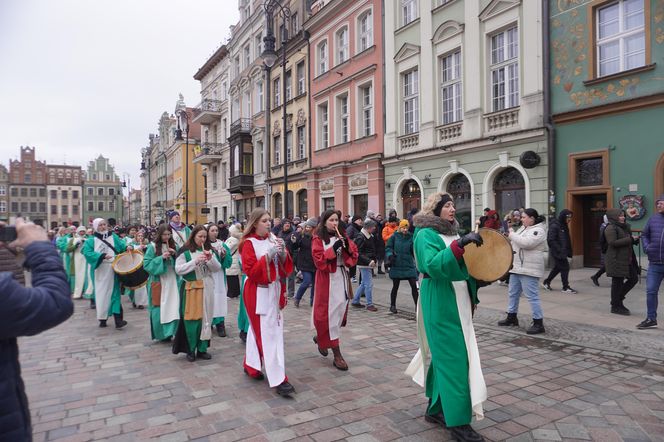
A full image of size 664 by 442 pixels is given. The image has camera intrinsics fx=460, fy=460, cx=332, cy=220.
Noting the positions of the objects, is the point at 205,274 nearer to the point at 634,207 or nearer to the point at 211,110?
the point at 634,207

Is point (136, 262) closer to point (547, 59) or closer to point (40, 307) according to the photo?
point (40, 307)

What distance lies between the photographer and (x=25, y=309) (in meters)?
1.83

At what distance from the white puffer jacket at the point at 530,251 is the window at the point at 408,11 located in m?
13.6

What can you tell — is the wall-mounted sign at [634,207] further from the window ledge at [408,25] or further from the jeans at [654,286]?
the window ledge at [408,25]

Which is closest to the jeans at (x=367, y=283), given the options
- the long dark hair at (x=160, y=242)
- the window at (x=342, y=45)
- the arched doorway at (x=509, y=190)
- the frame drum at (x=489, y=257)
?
the long dark hair at (x=160, y=242)

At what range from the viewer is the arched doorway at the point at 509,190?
14047 mm

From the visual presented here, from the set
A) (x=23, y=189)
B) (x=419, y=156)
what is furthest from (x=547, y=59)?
(x=23, y=189)

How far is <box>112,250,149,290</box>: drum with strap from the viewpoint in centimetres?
796

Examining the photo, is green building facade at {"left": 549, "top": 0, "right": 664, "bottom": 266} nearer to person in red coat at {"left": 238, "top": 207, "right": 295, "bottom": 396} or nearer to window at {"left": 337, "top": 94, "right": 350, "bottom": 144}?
person in red coat at {"left": 238, "top": 207, "right": 295, "bottom": 396}

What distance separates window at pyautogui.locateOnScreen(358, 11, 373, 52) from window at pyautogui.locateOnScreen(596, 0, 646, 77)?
1041 cm

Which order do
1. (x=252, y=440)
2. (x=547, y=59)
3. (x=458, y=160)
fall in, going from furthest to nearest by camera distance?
(x=458, y=160), (x=547, y=59), (x=252, y=440)

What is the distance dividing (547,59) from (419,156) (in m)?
5.63

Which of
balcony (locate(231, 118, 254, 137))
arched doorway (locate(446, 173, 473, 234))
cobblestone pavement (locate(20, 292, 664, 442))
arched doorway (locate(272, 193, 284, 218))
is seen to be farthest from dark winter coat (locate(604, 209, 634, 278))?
balcony (locate(231, 118, 254, 137))

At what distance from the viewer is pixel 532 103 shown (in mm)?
13336
